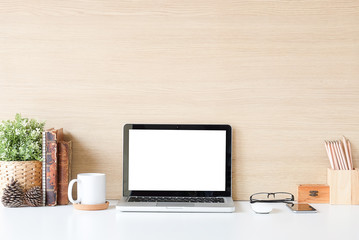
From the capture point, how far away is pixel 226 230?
112 centimetres

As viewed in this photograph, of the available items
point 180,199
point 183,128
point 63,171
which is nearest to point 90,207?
point 63,171

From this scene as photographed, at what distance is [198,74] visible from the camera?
4.89 ft

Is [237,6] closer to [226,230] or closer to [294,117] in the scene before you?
[294,117]

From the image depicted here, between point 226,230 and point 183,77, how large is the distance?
1.90 ft

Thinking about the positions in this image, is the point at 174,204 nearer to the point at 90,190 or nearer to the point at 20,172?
the point at 90,190

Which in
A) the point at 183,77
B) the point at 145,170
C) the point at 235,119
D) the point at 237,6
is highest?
the point at 237,6

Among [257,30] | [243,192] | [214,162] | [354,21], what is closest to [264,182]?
[243,192]

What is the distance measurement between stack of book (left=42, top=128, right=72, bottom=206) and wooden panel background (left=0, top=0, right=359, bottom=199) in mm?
119

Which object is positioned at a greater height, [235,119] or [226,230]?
[235,119]

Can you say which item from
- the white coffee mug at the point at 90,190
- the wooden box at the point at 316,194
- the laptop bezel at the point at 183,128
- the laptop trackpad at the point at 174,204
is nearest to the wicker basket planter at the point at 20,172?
the white coffee mug at the point at 90,190

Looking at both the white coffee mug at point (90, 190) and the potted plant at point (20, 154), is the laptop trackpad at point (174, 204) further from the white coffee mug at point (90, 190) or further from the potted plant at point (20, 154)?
the potted plant at point (20, 154)

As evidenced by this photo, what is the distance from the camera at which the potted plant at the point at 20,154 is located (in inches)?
53.8

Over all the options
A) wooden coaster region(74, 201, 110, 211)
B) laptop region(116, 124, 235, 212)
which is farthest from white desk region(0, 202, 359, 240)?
laptop region(116, 124, 235, 212)

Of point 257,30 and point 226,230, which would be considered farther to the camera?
point 257,30
